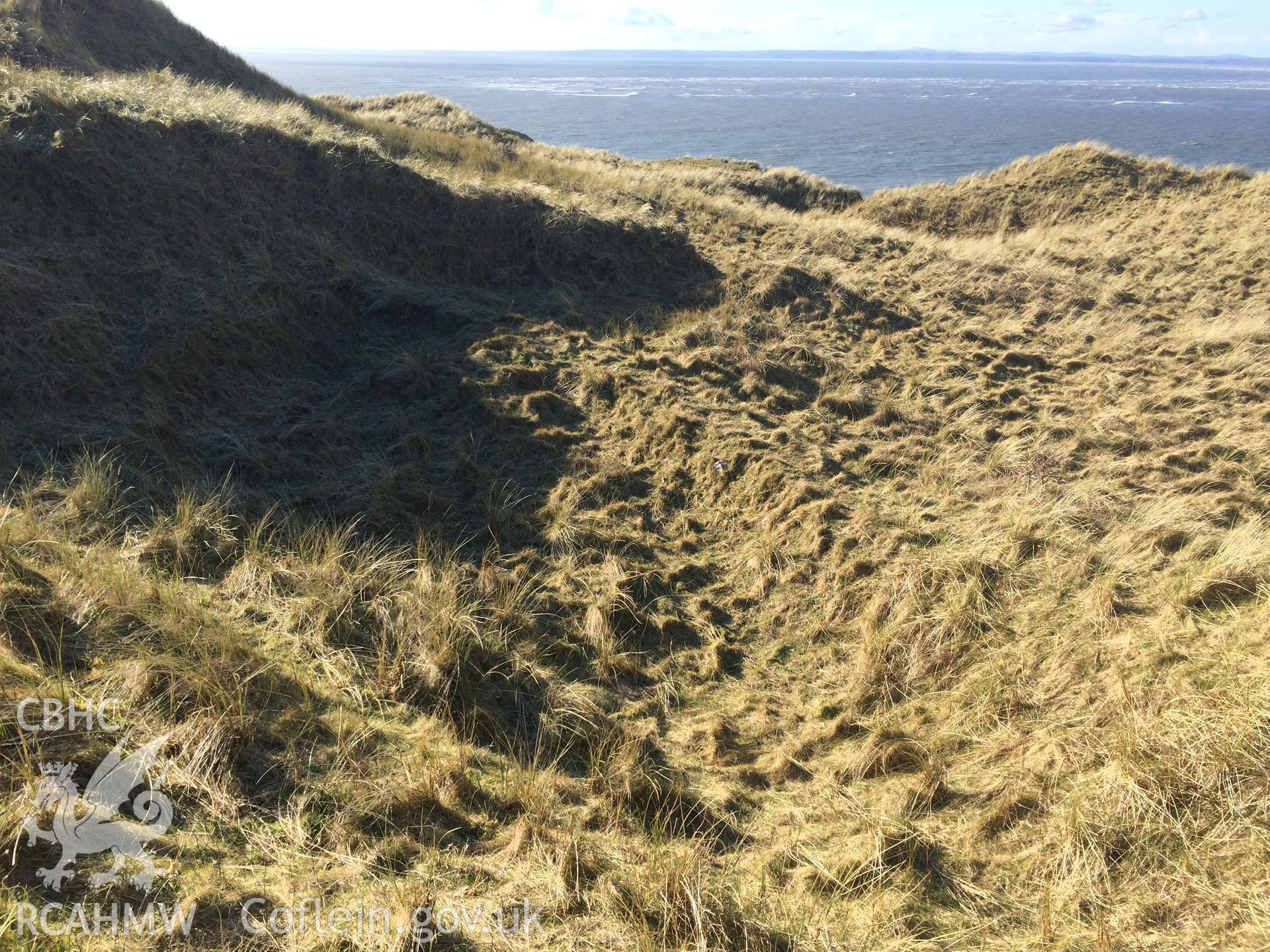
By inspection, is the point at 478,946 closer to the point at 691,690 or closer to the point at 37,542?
the point at 691,690

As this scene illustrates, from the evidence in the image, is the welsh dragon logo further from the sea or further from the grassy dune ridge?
the sea

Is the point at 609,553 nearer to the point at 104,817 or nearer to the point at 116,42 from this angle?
the point at 104,817

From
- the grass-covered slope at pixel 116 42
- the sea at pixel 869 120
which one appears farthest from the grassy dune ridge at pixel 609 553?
the sea at pixel 869 120

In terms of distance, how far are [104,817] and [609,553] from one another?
12.7 ft

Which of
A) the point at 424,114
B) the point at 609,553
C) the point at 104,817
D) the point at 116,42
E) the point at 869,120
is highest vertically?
the point at 869,120

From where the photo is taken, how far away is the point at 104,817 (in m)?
2.63

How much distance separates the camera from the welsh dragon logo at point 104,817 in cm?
247

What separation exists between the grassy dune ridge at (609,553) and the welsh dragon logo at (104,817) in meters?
0.06

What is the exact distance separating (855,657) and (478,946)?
320 cm

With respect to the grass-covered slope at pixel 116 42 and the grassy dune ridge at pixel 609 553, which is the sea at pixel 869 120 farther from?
the grassy dune ridge at pixel 609 553

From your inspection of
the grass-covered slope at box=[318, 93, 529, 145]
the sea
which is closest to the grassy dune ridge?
the grass-covered slope at box=[318, 93, 529, 145]

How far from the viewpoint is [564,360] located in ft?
28.9

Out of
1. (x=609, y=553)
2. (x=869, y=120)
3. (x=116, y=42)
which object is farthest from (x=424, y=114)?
(x=869, y=120)

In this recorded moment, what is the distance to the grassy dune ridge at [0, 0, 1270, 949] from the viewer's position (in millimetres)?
2928
